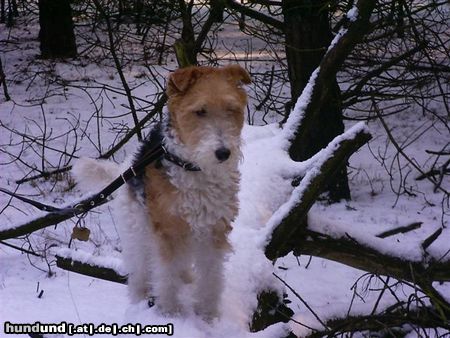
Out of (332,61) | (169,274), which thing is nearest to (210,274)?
(169,274)

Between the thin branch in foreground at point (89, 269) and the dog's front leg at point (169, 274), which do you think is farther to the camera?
the thin branch in foreground at point (89, 269)

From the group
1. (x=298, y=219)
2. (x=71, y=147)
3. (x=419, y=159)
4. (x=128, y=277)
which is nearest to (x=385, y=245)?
(x=298, y=219)

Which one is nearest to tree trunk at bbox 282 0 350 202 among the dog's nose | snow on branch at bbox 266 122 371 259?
snow on branch at bbox 266 122 371 259

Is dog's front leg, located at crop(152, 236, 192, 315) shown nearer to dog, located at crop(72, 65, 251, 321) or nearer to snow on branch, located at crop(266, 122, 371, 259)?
dog, located at crop(72, 65, 251, 321)

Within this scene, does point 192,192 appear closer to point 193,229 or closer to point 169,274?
point 193,229

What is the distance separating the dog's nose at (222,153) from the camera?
2.66m

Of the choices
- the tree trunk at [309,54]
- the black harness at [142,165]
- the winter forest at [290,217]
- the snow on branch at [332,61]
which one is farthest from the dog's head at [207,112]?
the tree trunk at [309,54]

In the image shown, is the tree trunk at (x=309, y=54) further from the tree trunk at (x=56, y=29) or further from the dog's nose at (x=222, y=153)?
the tree trunk at (x=56, y=29)

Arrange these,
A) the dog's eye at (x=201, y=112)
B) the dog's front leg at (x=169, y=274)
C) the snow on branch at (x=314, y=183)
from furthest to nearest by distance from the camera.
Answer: the snow on branch at (x=314, y=183)
the dog's front leg at (x=169, y=274)
the dog's eye at (x=201, y=112)

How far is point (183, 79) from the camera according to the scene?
9.50ft

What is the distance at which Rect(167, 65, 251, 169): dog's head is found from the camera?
2734mm

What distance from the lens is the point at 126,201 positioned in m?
3.24

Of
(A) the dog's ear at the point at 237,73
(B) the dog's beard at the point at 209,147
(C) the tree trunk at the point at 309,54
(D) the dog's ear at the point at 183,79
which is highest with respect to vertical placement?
(C) the tree trunk at the point at 309,54

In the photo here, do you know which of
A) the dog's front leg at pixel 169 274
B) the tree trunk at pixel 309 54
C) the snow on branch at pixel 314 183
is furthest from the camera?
the tree trunk at pixel 309 54
